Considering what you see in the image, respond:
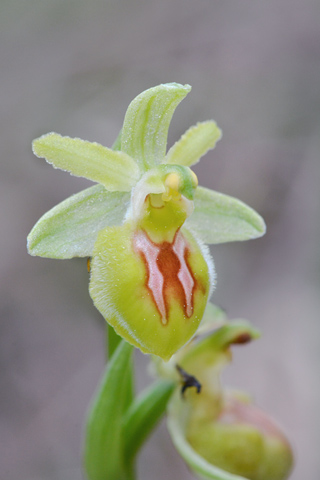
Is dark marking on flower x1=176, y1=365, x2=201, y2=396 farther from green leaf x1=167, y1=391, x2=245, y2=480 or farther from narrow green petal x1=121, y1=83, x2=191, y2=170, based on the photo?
narrow green petal x1=121, y1=83, x2=191, y2=170

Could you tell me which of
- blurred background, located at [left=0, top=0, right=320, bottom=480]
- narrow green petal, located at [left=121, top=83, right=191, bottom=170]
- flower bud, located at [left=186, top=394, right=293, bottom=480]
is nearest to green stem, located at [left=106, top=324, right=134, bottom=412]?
flower bud, located at [left=186, top=394, right=293, bottom=480]

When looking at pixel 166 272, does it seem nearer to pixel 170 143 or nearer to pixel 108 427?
pixel 108 427

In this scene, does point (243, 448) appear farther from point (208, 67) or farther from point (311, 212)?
point (208, 67)

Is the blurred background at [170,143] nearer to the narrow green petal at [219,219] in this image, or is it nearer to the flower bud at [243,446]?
the flower bud at [243,446]

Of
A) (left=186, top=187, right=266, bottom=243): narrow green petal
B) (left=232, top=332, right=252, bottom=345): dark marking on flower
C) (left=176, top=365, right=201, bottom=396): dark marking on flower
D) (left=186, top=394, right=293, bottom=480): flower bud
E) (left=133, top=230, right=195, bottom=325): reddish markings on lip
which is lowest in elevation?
(left=186, top=394, right=293, bottom=480): flower bud

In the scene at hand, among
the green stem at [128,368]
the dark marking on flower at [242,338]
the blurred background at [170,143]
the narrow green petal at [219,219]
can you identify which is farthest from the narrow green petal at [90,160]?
the blurred background at [170,143]
